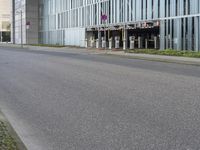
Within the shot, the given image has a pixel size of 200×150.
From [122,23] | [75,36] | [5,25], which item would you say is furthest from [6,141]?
[5,25]

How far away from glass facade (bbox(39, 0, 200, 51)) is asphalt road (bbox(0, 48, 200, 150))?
71.5 ft

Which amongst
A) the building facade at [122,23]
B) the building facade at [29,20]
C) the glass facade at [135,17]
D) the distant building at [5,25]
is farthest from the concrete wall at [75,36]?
the distant building at [5,25]

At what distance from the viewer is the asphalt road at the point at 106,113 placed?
8000 mm

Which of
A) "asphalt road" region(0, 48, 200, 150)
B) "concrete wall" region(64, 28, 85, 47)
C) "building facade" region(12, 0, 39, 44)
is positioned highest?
"building facade" region(12, 0, 39, 44)

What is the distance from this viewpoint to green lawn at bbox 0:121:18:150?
277 inches

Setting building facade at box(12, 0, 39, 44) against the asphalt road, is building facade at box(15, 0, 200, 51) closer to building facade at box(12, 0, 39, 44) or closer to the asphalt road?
building facade at box(12, 0, 39, 44)

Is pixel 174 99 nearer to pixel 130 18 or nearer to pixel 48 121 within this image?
pixel 48 121

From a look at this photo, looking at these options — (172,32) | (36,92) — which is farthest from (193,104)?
(172,32)

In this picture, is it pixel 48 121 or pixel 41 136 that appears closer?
pixel 41 136

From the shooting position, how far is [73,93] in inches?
565

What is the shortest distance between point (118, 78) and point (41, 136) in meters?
10.2

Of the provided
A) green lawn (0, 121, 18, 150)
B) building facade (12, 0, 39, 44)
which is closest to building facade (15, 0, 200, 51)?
building facade (12, 0, 39, 44)

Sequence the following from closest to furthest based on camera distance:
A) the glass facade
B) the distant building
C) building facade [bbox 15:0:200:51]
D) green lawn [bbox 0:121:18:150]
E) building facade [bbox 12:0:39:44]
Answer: green lawn [bbox 0:121:18:150], the glass facade, building facade [bbox 15:0:200:51], building facade [bbox 12:0:39:44], the distant building

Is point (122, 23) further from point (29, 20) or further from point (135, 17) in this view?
point (29, 20)
